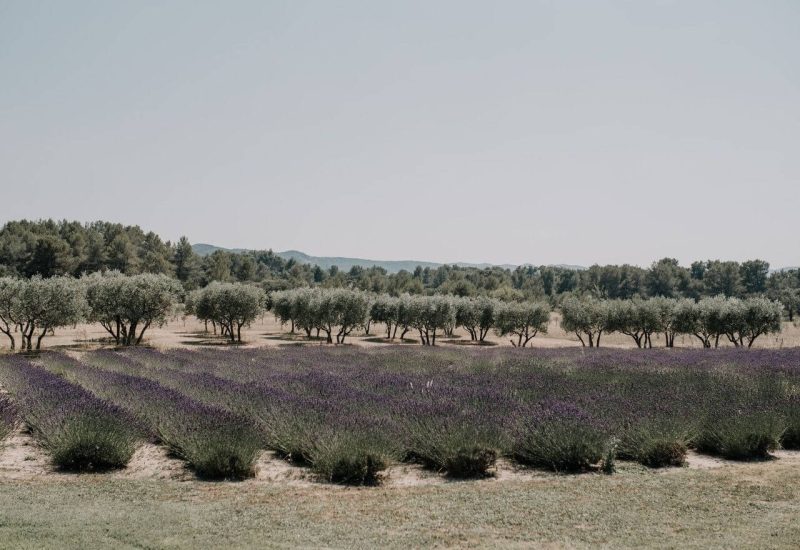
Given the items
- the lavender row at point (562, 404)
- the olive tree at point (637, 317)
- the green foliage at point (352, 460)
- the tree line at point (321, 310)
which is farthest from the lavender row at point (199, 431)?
the olive tree at point (637, 317)

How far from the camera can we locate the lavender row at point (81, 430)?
29.7ft

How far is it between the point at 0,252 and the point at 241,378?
9187 centimetres

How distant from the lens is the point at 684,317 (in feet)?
161

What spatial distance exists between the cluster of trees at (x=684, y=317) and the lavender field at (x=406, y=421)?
112 ft

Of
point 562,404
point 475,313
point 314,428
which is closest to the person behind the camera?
point 314,428

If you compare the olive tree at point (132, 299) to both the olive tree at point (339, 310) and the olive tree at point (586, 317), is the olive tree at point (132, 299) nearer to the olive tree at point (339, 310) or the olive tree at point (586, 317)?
the olive tree at point (339, 310)

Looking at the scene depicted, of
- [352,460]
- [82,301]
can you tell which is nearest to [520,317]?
[82,301]

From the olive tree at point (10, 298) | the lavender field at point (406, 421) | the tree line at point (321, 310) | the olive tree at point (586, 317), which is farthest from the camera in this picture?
the olive tree at point (586, 317)

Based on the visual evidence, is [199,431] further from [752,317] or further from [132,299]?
[752,317]

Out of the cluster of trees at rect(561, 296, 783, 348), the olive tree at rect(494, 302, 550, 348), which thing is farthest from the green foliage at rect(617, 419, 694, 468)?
the olive tree at rect(494, 302, 550, 348)

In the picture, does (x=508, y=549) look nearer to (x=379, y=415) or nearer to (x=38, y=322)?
(x=379, y=415)

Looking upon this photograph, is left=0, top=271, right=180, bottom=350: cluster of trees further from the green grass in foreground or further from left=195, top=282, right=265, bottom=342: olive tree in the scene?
the green grass in foreground

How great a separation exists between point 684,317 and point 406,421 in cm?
4639

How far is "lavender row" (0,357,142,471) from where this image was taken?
906 centimetres
